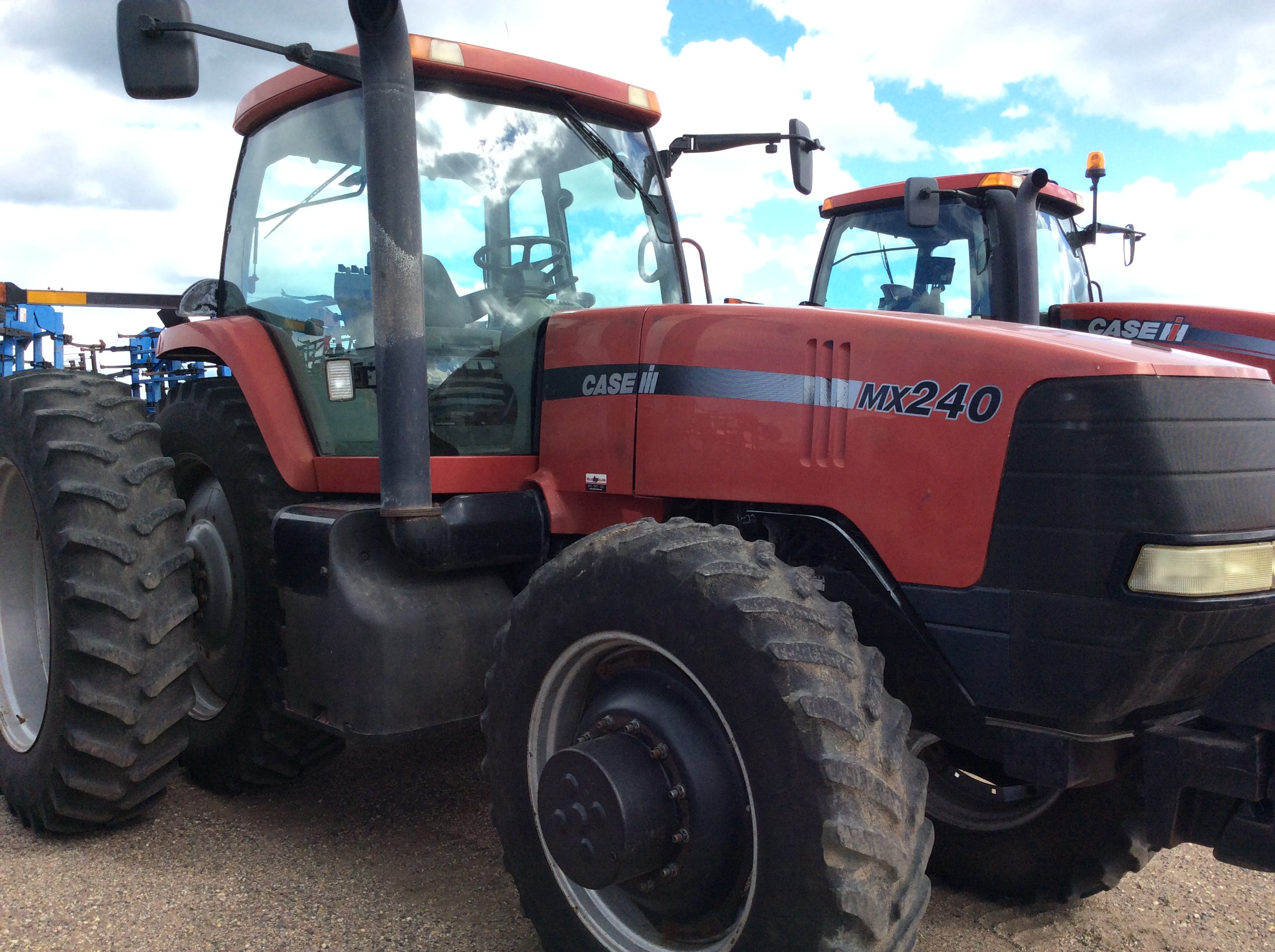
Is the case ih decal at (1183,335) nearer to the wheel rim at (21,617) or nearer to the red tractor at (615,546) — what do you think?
the red tractor at (615,546)

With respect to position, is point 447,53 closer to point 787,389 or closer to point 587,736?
point 787,389

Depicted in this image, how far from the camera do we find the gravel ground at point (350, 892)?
2779 mm

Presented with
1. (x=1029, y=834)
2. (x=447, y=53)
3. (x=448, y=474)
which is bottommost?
(x=1029, y=834)

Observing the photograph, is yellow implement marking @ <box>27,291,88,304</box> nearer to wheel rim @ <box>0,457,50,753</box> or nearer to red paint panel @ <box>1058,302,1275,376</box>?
wheel rim @ <box>0,457,50,753</box>

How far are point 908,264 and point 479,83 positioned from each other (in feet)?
12.8

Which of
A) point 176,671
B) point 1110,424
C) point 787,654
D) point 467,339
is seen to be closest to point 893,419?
point 1110,424

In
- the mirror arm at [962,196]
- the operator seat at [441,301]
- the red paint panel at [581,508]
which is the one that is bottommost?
the red paint panel at [581,508]

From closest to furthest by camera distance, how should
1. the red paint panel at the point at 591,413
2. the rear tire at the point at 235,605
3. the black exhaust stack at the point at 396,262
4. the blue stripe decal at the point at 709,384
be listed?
1. the blue stripe decal at the point at 709,384
2. the black exhaust stack at the point at 396,262
3. the red paint panel at the point at 591,413
4. the rear tire at the point at 235,605

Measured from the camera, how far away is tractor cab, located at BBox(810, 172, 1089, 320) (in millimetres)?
6207

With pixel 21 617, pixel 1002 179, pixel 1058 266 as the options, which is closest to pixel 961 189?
pixel 1002 179

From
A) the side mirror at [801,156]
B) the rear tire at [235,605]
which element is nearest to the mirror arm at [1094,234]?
the side mirror at [801,156]

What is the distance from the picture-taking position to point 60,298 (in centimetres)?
1005

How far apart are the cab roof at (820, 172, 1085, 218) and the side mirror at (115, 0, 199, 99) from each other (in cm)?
440

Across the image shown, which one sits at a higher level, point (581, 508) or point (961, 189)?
point (961, 189)
